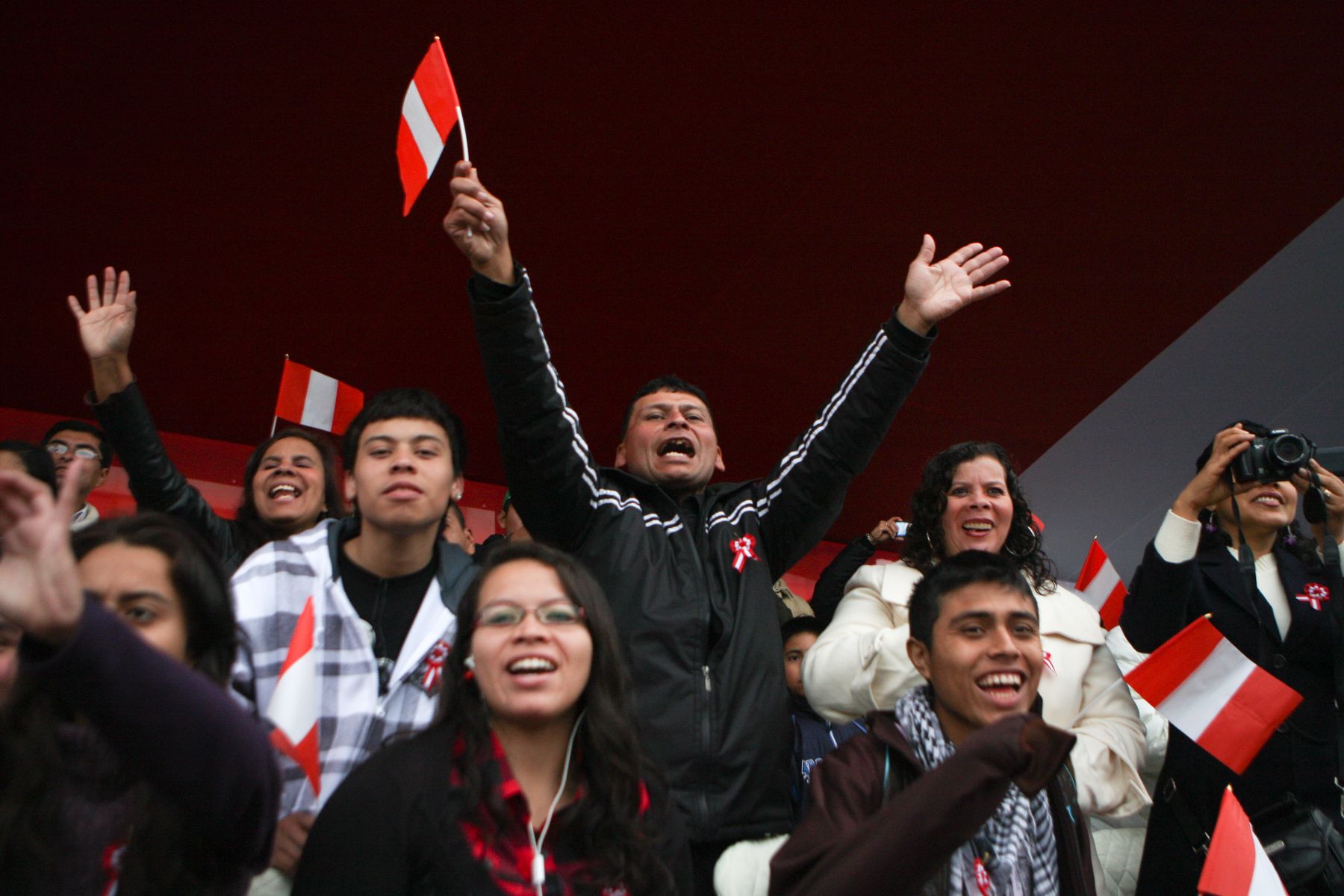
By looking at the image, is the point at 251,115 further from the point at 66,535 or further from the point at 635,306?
the point at 66,535

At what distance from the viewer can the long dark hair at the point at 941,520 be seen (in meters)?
3.04

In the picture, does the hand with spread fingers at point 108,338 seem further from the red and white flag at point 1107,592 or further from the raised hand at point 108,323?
the red and white flag at point 1107,592

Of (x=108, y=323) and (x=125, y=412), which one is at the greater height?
(x=108, y=323)

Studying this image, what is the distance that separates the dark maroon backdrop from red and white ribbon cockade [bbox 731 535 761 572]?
2191mm

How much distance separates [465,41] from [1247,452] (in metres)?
2.79

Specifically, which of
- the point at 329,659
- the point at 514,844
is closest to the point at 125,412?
the point at 329,659


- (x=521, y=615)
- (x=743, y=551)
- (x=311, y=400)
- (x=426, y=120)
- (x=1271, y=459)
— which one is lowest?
(x=521, y=615)

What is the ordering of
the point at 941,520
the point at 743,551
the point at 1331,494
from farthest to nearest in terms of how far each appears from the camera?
the point at 941,520
the point at 1331,494
the point at 743,551

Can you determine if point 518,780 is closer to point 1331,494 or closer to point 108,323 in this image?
point 108,323

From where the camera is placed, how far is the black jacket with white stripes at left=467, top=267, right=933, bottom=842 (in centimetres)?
227

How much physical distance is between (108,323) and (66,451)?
100 cm

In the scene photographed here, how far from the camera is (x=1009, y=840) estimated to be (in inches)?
79.5

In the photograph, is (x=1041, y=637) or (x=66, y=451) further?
(x=66, y=451)

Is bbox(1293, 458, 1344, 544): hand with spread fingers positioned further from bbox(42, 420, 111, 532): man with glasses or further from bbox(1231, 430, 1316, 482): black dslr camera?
bbox(42, 420, 111, 532): man with glasses
